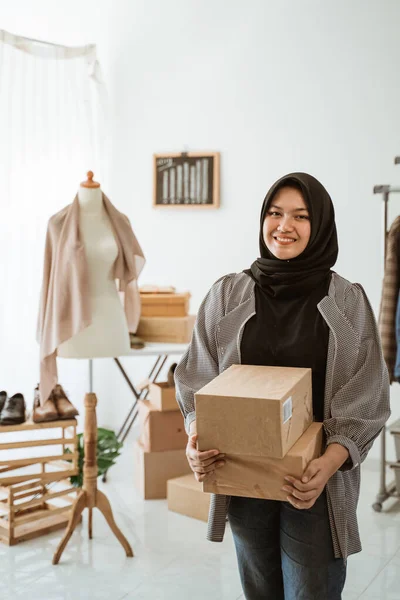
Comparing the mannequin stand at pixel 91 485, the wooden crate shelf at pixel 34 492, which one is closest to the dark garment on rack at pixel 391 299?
the mannequin stand at pixel 91 485

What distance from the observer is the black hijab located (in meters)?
1.62

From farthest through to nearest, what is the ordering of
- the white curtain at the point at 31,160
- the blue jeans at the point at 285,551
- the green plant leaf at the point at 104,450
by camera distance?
the white curtain at the point at 31,160
the green plant leaf at the point at 104,450
the blue jeans at the point at 285,551

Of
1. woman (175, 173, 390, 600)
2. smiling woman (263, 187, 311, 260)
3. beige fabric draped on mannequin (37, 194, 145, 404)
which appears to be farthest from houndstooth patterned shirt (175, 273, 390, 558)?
beige fabric draped on mannequin (37, 194, 145, 404)

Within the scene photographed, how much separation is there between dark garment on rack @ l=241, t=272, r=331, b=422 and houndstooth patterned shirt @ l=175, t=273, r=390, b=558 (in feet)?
0.08

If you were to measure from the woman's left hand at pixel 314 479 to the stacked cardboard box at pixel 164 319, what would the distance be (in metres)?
2.40

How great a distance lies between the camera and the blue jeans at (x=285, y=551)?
1534mm

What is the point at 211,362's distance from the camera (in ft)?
5.64

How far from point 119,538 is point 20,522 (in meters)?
0.48

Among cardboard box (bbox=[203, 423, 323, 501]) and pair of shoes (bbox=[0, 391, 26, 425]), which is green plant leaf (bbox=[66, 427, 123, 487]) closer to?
pair of shoes (bbox=[0, 391, 26, 425])

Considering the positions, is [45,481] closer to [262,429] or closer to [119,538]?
[119,538]

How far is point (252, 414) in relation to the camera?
4.61ft

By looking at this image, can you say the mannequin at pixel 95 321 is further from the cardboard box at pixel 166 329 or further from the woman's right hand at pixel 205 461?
the woman's right hand at pixel 205 461

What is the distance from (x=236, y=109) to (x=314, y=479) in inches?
137

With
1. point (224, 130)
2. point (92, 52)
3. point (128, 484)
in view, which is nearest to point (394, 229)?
point (224, 130)
